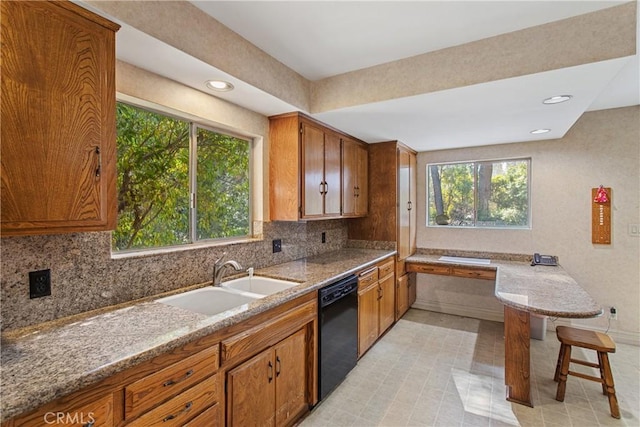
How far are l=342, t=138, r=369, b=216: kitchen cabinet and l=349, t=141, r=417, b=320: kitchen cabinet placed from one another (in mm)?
107

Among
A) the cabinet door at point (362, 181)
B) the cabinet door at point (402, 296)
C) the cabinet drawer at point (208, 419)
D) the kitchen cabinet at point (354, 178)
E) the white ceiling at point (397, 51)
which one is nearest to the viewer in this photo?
the cabinet drawer at point (208, 419)

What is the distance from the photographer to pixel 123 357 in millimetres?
1059

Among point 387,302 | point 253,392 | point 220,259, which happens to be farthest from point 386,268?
point 253,392

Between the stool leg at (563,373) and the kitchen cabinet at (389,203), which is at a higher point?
the kitchen cabinet at (389,203)

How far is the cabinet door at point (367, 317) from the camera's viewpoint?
2.81 meters

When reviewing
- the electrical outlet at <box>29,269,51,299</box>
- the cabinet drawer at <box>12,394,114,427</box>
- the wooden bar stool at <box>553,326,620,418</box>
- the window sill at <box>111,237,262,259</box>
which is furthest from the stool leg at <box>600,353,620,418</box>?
the electrical outlet at <box>29,269,51,299</box>

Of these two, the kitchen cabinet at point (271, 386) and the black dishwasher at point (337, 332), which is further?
the black dishwasher at point (337, 332)

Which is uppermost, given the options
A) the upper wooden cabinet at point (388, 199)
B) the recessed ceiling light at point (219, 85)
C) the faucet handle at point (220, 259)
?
the recessed ceiling light at point (219, 85)

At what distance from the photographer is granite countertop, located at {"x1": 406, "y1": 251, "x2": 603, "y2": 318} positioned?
1.98m

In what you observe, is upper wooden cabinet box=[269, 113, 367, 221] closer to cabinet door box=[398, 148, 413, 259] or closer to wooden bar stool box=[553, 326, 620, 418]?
cabinet door box=[398, 148, 413, 259]

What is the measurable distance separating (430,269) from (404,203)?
901 millimetres

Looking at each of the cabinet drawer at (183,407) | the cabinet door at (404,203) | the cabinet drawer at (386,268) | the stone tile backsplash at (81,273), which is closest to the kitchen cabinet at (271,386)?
the cabinet drawer at (183,407)

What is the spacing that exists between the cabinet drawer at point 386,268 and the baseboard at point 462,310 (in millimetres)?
1171

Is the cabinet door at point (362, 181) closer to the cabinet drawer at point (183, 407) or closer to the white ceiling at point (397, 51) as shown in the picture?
the white ceiling at point (397, 51)
